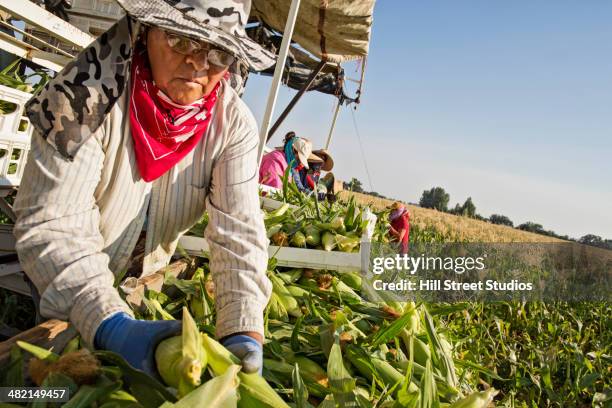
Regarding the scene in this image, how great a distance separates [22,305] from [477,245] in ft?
30.2

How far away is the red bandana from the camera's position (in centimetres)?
Answer: 136

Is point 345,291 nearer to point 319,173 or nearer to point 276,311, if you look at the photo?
point 276,311

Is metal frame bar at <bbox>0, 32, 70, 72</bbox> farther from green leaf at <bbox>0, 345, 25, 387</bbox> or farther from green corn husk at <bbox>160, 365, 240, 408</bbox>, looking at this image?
green corn husk at <bbox>160, 365, 240, 408</bbox>

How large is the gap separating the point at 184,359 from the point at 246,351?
0.23 metres

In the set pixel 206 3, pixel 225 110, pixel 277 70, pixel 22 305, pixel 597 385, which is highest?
pixel 277 70

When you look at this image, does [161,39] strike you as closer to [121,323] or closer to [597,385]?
[121,323]

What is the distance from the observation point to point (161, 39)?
129 cm

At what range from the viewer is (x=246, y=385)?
0.85m

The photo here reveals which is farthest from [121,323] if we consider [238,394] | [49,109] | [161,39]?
[161,39]

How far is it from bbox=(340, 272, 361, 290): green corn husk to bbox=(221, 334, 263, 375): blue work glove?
32.4 inches

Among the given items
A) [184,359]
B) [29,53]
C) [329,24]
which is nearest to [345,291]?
[184,359]

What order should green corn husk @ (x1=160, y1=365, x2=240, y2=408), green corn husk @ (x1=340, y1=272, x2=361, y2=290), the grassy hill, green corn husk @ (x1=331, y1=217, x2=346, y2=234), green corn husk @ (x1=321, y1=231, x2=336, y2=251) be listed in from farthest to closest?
the grassy hill < green corn husk @ (x1=331, y1=217, x2=346, y2=234) < green corn husk @ (x1=321, y1=231, x2=336, y2=251) < green corn husk @ (x1=340, y1=272, x2=361, y2=290) < green corn husk @ (x1=160, y1=365, x2=240, y2=408)

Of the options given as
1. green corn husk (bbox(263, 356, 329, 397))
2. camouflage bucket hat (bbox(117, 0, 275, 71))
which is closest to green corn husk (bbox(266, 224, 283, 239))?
camouflage bucket hat (bbox(117, 0, 275, 71))

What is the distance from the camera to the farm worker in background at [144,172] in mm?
1070
